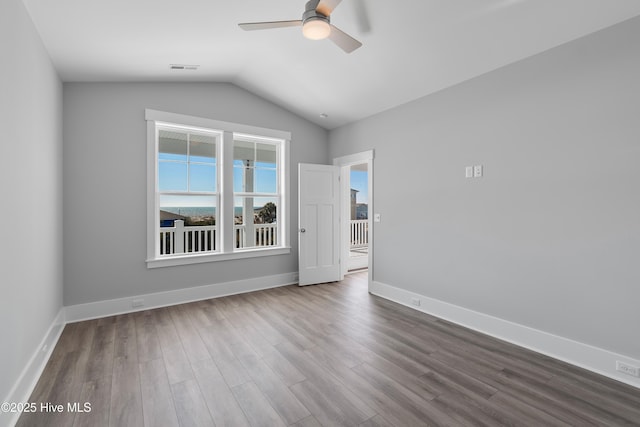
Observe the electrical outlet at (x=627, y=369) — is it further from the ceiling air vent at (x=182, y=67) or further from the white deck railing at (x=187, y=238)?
the ceiling air vent at (x=182, y=67)

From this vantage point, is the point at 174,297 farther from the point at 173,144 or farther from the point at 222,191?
the point at 173,144

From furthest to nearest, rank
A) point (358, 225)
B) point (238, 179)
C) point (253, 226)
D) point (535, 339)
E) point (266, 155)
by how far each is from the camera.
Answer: point (358, 225)
point (253, 226)
point (266, 155)
point (238, 179)
point (535, 339)

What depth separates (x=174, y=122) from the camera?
3977mm

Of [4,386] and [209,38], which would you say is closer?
[4,386]

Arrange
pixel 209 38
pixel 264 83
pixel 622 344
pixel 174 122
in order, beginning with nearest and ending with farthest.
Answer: pixel 622 344 < pixel 209 38 < pixel 174 122 < pixel 264 83

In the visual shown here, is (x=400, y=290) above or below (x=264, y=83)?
below

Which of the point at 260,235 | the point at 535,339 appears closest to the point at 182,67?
the point at 260,235

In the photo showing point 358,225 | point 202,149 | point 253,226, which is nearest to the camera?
point 202,149

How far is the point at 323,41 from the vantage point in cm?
315

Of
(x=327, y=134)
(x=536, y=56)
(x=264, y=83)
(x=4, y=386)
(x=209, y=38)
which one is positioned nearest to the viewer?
(x=4, y=386)

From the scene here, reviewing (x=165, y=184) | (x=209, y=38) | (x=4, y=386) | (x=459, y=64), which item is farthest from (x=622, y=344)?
(x=165, y=184)

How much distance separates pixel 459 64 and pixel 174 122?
370 cm

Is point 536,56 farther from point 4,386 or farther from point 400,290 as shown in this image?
point 4,386

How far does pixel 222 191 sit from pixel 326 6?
3.05 metres
